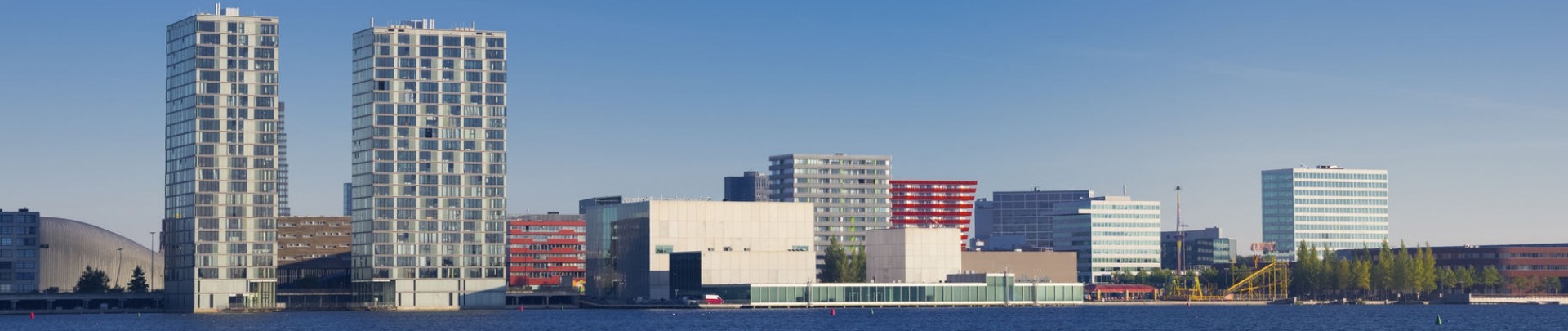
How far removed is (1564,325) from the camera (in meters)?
196

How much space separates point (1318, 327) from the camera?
616 feet

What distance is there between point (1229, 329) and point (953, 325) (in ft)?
86.0

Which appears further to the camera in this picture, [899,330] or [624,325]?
[624,325]

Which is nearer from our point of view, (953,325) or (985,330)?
(985,330)

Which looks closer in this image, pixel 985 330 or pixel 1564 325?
pixel 985 330

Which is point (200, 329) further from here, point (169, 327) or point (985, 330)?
point (985, 330)

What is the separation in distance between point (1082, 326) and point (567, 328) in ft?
163

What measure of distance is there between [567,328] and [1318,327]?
236 ft

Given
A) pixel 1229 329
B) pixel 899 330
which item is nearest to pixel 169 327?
pixel 899 330

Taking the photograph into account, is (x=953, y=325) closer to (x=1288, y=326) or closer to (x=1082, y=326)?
(x=1082, y=326)

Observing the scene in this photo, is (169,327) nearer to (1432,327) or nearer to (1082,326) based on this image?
(1082,326)

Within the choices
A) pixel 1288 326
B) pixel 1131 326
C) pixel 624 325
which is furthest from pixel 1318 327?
pixel 624 325

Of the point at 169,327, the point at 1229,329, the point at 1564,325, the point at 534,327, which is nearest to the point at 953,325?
the point at 1229,329

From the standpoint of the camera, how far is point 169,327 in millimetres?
194625
